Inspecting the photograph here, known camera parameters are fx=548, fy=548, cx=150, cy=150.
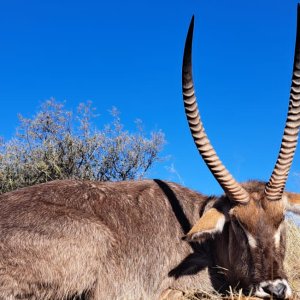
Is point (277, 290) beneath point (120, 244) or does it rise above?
beneath

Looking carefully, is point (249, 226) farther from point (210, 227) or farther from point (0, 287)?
point (0, 287)

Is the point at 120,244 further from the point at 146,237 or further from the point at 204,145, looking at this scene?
the point at 204,145

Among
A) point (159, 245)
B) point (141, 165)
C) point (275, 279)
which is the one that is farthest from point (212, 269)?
point (141, 165)

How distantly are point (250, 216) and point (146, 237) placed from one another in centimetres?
128

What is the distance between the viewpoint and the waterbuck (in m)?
5.42

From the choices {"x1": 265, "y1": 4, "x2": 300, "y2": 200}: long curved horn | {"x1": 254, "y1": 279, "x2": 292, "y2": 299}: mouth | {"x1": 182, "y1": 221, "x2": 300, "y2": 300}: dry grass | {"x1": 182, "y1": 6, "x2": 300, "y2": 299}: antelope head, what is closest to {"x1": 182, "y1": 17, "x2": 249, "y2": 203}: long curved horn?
{"x1": 182, "y1": 6, "x2": 300, "y2": 299}: antelope head

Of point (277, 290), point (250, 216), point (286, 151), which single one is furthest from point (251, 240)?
point (286, 151)

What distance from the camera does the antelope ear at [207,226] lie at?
18.2ft

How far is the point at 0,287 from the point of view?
209 inches

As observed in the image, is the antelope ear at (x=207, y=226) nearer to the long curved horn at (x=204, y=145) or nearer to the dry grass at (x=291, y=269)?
the long curved horn at (x=204, y=145)

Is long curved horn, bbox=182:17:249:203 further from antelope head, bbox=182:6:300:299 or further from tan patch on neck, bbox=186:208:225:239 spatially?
tan patch on neck, bbox=186:208:225:239

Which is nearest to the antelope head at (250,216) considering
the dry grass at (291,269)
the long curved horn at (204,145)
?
the long curved horn at (204,145)

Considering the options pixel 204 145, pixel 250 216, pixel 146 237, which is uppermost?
pixel 204 145

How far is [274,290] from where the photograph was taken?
511cm
